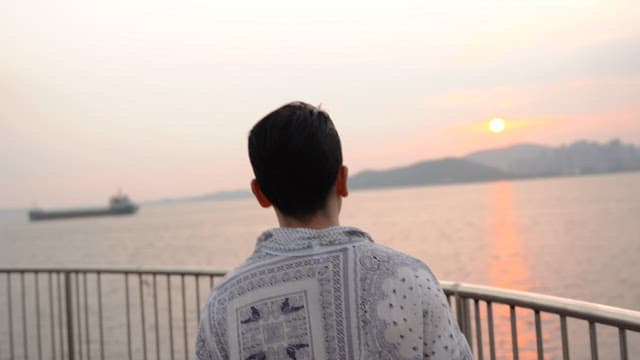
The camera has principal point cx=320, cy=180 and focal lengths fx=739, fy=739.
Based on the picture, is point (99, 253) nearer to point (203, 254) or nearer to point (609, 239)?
point (203, 254)

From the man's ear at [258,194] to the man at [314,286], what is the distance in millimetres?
50

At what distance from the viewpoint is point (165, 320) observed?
2339 cm

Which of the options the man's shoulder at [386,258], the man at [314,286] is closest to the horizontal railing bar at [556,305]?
the man at [314,286]

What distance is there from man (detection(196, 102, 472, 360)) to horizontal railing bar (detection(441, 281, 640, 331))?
88 centimetres

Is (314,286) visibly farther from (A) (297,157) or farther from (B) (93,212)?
(B) (93,212)

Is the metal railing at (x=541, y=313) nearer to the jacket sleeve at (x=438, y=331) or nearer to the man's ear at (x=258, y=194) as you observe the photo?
the jacket sleeve at (x=438, y=331)

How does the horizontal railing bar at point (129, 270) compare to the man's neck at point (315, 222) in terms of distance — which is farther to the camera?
the horizontal railing bar at point (129, 270)

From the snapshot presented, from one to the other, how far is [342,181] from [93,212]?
6844 inches

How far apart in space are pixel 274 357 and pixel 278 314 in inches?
3.7

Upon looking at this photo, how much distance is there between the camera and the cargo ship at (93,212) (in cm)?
16338

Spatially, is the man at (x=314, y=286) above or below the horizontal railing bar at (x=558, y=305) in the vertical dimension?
above

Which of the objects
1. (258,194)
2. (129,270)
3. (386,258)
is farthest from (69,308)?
(386,258)

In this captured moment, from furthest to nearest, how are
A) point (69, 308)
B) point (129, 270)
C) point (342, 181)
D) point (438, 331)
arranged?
point (69, 308) < point (129, 270) < point (342, 181) < point (438, 331)

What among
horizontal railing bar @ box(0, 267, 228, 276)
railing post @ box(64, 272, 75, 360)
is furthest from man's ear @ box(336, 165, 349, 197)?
railing post @ box(64, 272, 75, 360)
